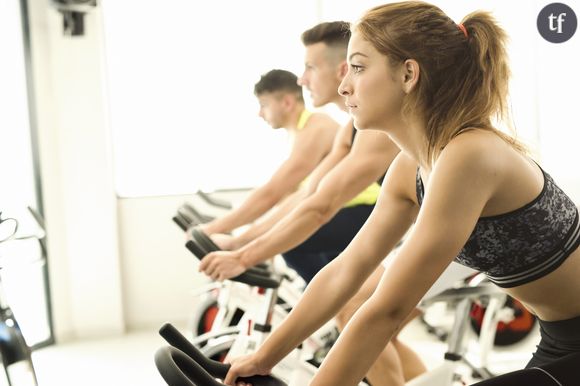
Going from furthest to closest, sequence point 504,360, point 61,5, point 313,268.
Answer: point 61,5 → point 504,360 → point 313,268

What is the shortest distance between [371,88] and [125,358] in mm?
3821

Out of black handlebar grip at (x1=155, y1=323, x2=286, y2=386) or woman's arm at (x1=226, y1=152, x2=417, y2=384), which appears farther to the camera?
woman's arm at (x1=226, y1=152, x2=417, y2=384)

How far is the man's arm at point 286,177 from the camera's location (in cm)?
347

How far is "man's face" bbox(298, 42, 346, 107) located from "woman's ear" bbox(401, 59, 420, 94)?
147 cm

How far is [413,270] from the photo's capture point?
1.29 m

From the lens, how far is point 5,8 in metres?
5.03

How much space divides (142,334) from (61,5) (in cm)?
220

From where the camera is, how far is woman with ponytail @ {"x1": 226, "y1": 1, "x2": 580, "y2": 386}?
1323 millimetres

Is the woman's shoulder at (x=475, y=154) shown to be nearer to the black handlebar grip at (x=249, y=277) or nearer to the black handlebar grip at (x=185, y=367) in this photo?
the black handlebar grip at (x=185, y=367)

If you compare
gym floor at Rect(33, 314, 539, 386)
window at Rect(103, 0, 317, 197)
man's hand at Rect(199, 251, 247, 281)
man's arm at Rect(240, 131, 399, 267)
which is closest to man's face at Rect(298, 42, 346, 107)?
man's arm at Rect(240, 131, 399, 267)

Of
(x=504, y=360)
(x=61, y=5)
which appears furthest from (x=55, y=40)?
(x=504, y=360)

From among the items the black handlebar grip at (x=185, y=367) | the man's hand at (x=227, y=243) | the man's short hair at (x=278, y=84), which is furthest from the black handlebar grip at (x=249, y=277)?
the man's short hair at (x=278, y=84)

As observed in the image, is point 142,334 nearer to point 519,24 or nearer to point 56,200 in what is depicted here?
point 56,200

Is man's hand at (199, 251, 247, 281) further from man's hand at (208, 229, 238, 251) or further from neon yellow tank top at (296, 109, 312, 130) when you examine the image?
neon yellow tank top at (296, 109, 312, 130)
